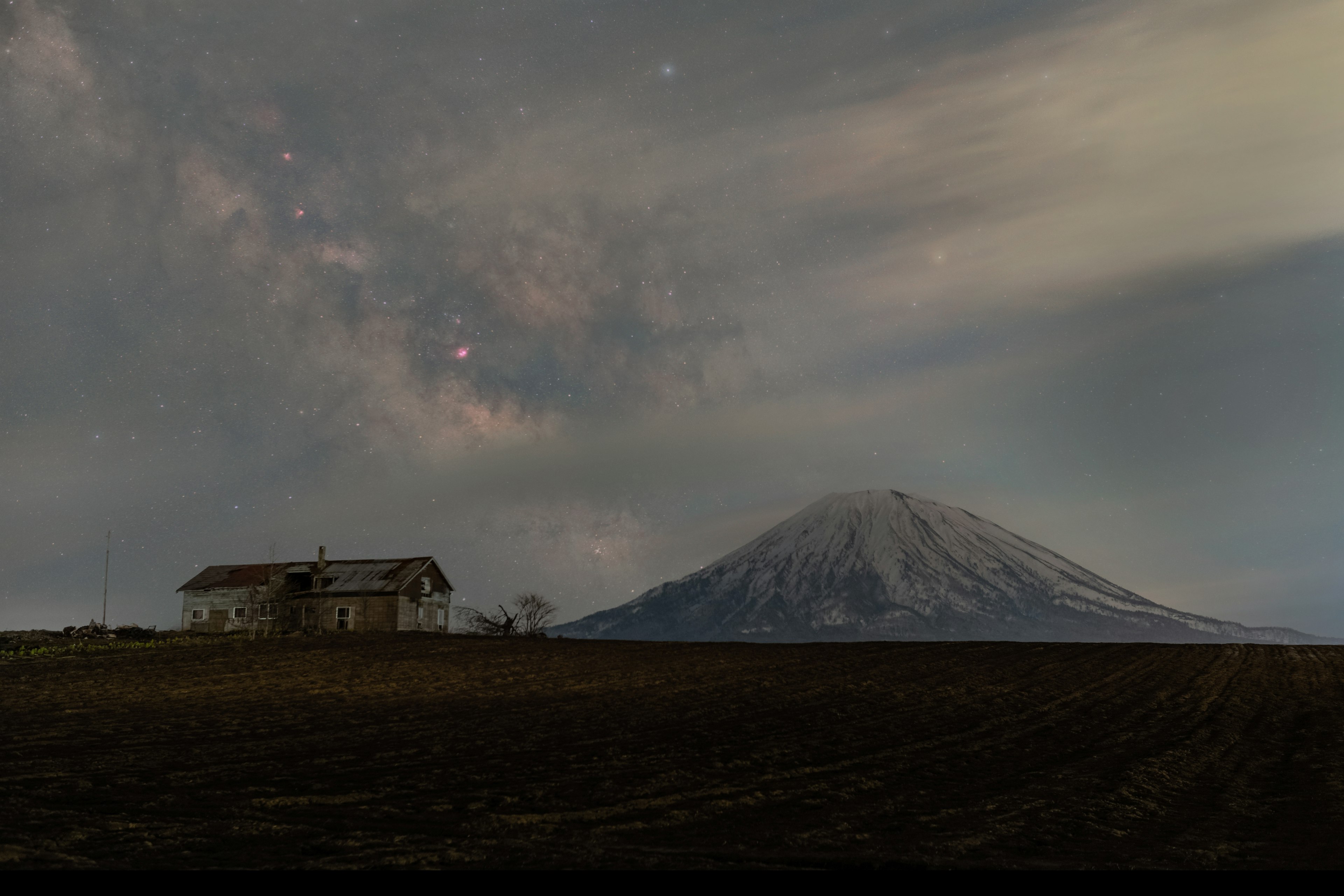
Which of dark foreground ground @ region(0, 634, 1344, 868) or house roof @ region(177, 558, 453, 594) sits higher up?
house roof @ region(177, 558, 453, 594)

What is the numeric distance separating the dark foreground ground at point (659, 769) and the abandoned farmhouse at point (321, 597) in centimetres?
2487

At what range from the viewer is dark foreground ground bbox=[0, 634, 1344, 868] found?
1288 cm

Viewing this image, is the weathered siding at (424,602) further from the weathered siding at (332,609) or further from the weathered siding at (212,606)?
the weathered siding at (212,606)

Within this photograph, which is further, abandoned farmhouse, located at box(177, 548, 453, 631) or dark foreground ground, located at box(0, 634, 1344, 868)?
abandoned farmhouse, located at box(177, 548, 453, 631)

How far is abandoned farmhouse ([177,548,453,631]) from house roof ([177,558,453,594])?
0.06 meters

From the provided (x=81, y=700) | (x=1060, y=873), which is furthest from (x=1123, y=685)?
(x=81, y=700)

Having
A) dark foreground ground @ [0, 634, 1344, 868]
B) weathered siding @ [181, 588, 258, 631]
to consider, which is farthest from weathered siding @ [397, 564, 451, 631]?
dark foreground ground @ [0, 634, 1344, 868]

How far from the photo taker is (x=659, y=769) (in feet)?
64.5

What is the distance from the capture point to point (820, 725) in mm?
27969

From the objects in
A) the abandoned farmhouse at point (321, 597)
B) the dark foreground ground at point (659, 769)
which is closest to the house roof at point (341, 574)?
the abandoned farmhouse at point (321, 597)

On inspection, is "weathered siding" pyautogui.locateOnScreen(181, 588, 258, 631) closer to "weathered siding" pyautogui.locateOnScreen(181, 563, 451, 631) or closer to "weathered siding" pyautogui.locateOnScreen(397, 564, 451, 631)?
"weathered siding" pyautogui.locateOnScreen(181, 563, 451, 631)

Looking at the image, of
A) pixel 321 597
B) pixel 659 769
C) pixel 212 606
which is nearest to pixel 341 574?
pixel 321 597

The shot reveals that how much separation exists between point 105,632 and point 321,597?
1389cm

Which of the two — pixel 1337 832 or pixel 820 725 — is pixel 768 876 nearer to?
pixel 1337 832
